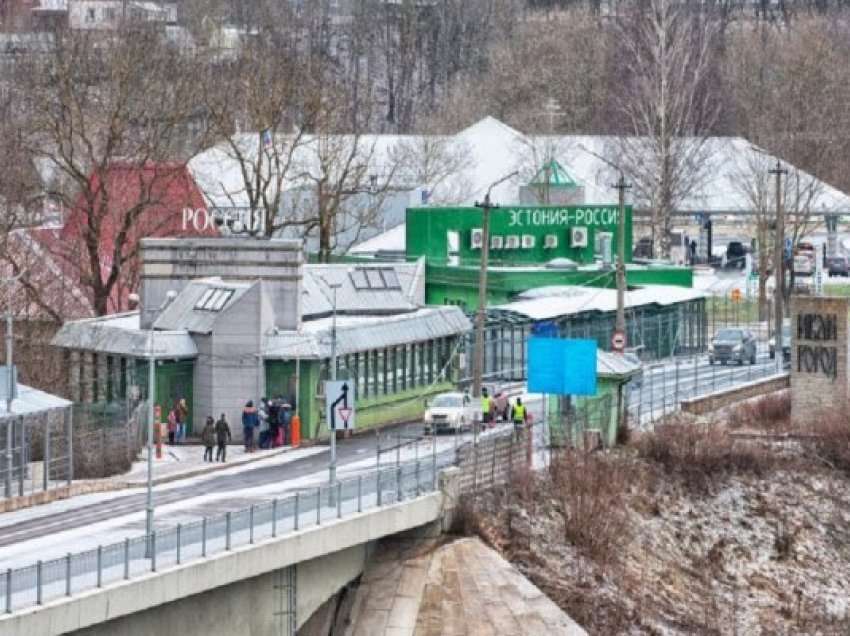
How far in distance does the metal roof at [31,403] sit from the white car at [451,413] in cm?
926

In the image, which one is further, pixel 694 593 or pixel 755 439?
pixel 755 439

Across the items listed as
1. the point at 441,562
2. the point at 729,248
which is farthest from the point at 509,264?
the point at 441,562

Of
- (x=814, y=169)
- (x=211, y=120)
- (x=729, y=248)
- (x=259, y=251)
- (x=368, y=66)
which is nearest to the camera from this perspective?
(x=259, y=251)

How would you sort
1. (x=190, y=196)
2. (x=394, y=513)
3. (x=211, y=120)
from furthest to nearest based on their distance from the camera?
(x=211, y=120)
(x=190, y=196)
(x=394, y=513)

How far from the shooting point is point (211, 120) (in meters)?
95.5

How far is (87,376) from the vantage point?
215ft

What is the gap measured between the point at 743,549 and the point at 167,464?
10.7m

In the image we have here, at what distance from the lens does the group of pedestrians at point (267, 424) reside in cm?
6147

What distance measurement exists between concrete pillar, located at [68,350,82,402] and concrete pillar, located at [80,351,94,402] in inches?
4.8

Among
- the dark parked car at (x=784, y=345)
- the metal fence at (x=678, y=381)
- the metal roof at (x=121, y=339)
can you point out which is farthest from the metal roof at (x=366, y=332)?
the dark parked car at (x=784, y=345)

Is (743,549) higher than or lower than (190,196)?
lower

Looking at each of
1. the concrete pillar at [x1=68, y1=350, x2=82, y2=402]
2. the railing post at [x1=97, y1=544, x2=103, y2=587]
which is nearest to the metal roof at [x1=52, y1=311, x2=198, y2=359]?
the concrete pillar at [x1=68, y1=350, x2=82, y2=402]

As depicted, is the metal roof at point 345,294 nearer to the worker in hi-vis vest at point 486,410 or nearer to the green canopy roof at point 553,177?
the worker in hi-vis vest at point 486,410

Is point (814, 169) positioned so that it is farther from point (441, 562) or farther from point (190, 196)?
point (441, 562)
